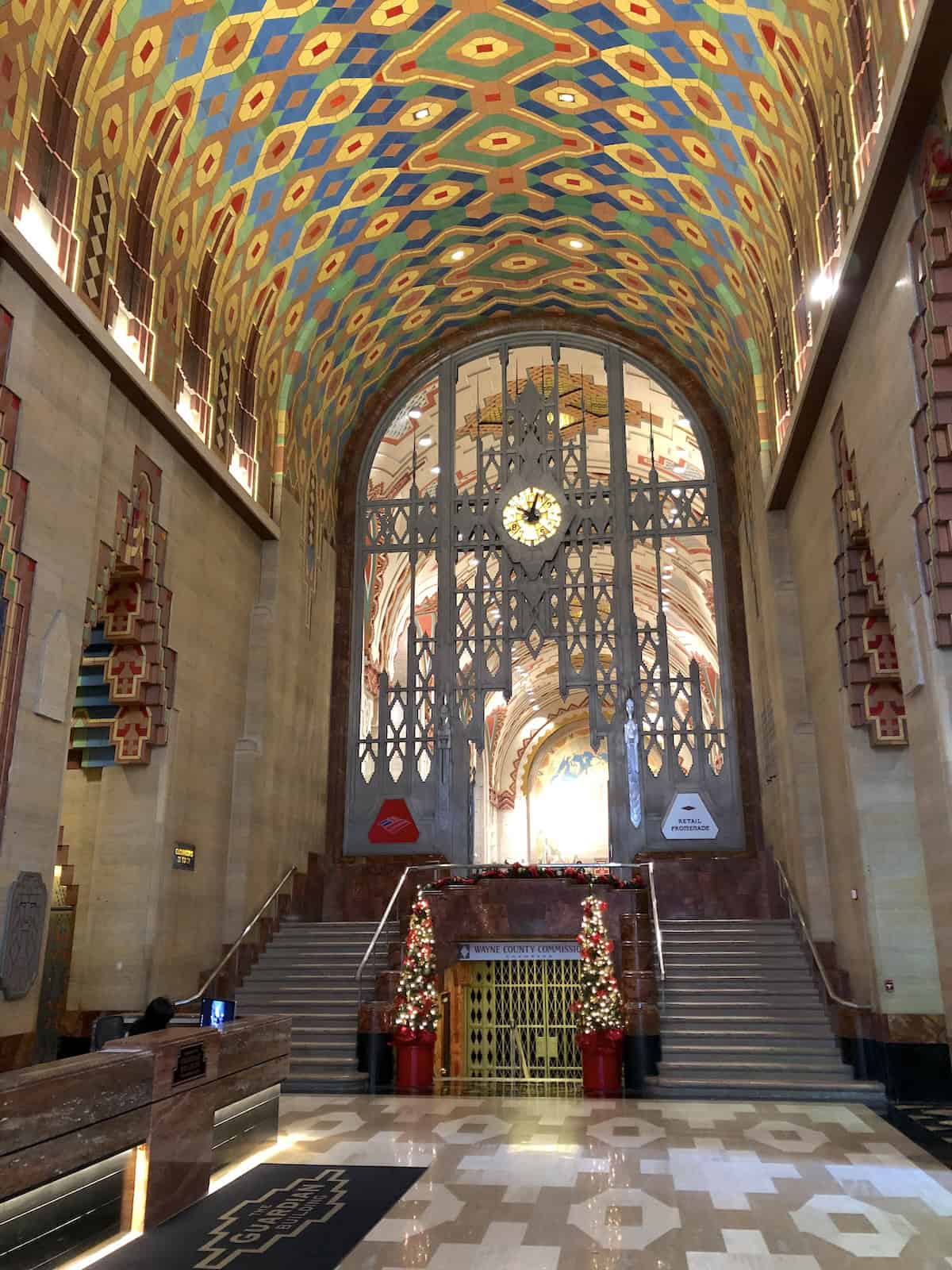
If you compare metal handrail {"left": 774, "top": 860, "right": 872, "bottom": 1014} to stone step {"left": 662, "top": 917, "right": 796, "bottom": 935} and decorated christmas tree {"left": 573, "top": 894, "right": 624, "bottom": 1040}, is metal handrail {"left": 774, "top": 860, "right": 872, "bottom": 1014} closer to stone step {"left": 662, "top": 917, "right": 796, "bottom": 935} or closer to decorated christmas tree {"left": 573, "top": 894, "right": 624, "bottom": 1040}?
stone step {"left": 662, "top": 917, "right": 796, "bottom": 935}

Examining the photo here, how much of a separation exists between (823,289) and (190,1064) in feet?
29.6

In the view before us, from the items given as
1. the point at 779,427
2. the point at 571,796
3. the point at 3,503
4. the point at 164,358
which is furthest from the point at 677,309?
the point at 571,796

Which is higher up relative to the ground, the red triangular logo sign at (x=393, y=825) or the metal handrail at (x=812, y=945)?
the red triangular logo sign at (x=393, y=825)

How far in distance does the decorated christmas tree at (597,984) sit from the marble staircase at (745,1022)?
695 mm

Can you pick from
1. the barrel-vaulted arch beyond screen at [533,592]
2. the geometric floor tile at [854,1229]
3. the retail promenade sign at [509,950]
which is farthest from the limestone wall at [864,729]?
the retail promenade sign at [509,950]

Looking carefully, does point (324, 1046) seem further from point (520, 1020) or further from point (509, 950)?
point (520, 1020)

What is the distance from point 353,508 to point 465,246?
4718 mm

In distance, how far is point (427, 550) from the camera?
17.0 meters

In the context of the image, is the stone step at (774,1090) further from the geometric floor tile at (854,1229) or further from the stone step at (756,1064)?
the geometric floor tile at (854,1229)

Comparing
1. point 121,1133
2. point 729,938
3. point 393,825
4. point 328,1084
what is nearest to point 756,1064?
point 729,938

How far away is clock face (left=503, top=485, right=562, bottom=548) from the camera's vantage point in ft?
54.2

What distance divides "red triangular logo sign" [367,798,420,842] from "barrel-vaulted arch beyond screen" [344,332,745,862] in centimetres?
2

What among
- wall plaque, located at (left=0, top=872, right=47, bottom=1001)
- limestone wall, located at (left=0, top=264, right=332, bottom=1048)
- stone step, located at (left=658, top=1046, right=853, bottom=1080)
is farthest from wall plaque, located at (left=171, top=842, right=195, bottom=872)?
stone step, located at (left=658, top=1046, right=853, bottom=1080)

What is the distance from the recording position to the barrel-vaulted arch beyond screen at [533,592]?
15.3 meters
